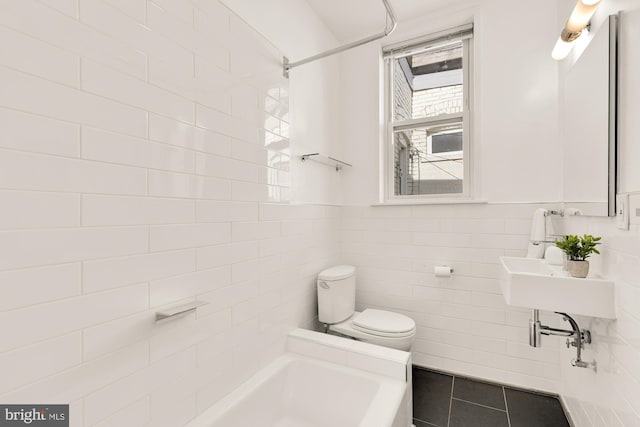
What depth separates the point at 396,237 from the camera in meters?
2.38

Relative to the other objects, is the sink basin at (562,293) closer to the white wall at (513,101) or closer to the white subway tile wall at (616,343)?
the white subway tile wall at (616,343)

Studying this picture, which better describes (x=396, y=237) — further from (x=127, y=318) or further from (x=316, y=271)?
(x=127, y=318)

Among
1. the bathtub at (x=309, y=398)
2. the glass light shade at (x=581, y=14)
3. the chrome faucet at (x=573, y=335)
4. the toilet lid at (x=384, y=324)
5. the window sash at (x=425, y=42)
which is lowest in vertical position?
the bathtub at (x=309, y=398)

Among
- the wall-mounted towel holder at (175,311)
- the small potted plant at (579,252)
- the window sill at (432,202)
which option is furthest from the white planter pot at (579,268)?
the wall-mounted towel holder at (175,311)

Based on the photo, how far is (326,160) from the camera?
230 cm

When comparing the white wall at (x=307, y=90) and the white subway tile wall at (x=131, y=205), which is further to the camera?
the white wall at (x=307, y=90)

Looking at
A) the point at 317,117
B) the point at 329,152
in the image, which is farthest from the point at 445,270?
the point at 317,117

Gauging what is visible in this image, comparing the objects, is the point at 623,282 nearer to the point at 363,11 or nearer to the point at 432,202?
the point at 432,202

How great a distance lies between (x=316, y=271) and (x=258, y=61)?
4.75ft

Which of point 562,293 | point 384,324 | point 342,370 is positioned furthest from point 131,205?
point 562,293

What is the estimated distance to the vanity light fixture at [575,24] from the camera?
1.27m

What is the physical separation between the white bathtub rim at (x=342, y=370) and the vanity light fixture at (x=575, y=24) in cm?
195

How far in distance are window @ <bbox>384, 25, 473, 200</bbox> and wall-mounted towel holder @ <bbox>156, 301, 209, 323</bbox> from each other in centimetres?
191

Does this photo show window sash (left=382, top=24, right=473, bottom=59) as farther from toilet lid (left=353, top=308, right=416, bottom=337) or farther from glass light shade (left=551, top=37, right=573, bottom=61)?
toilet lid (left=353, top=308, right=416, bottom=337)
